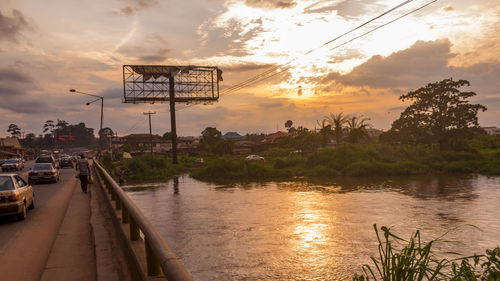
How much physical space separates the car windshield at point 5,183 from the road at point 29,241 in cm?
103

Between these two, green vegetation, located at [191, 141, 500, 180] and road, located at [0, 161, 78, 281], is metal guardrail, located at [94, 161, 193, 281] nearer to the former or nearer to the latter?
road, located at [0, 161, 78, 281]

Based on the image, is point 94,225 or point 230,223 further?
point 230,223

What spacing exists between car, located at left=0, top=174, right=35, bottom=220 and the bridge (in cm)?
37

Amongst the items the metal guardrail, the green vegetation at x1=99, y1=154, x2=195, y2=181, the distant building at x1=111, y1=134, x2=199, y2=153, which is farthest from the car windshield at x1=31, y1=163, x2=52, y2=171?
the distant building at x1=111, y1=134, x2=199, y2=153

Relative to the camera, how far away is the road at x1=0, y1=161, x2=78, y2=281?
643cm

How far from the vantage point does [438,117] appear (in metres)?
51.0

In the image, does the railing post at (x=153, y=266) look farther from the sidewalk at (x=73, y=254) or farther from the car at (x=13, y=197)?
the car at (x=13, y=197)

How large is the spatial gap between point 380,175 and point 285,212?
88.5ft

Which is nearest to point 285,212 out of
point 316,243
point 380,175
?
point 316,243

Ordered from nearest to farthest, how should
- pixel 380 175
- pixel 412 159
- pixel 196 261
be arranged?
pixel 196 261, pixel 380 175, pixel 412 159

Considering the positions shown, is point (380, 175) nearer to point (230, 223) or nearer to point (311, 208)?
point (311, 208)

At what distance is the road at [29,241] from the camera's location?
6434 mm

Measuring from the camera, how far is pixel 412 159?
51594 millimetres

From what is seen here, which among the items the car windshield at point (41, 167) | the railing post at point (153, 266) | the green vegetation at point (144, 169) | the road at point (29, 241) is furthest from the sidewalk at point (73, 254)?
the green vegetation at point (144, 169)
